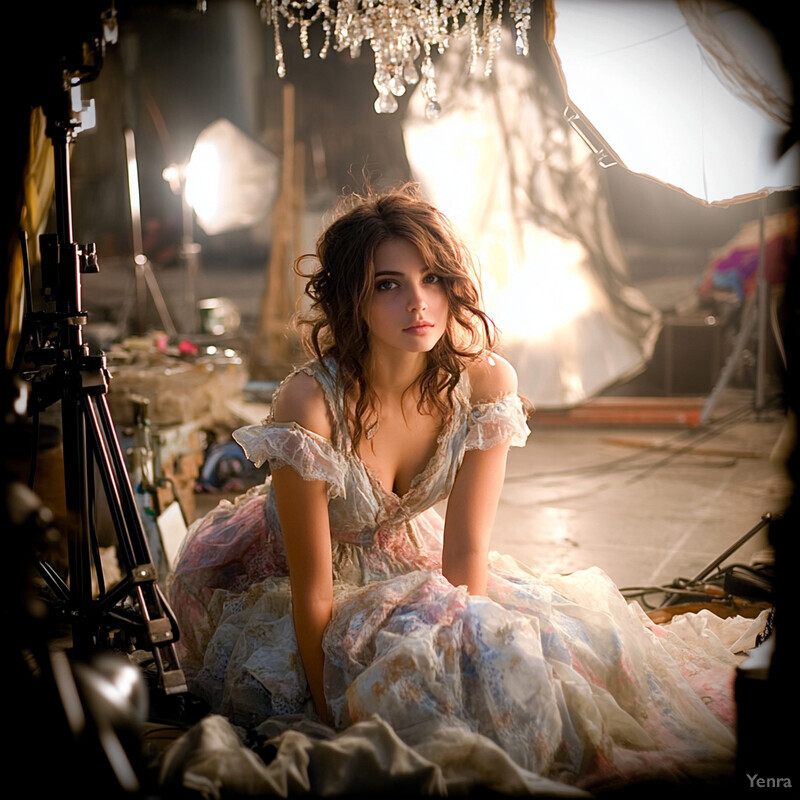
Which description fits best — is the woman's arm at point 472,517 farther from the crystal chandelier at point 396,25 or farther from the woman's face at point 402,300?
the crystal chandelier at point 396,25

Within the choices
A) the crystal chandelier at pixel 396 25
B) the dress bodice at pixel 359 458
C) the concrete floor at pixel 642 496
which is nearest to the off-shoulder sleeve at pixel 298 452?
the dress bodice at pixel 359 458

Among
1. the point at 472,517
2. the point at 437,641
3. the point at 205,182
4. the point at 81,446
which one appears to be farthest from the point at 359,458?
the point at 205,182

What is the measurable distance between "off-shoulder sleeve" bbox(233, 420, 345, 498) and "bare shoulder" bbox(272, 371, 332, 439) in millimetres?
25

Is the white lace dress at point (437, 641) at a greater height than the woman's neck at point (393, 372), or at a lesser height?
lesser

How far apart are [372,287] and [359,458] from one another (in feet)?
1.26

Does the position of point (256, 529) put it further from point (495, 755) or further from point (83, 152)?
point (83, 152)

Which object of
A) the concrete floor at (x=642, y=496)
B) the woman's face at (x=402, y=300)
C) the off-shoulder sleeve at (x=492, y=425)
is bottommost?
the concrete floor at (x=642, y=496)

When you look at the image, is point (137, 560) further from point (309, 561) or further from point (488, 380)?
point (488, 380)

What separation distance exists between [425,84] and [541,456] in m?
2.92

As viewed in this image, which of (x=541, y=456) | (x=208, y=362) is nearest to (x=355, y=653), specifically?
(x=208, y=362)

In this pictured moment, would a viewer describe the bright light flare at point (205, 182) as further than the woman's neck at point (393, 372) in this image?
Yes

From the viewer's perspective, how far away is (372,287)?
6.54 ft

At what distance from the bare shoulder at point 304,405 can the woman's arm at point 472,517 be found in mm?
333

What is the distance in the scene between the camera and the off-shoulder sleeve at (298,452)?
6.27ft
